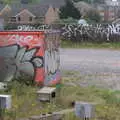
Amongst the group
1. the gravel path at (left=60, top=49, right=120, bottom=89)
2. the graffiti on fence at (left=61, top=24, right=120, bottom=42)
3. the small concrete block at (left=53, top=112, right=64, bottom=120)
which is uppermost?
the graffiti on fence at (left=61, top=24, right=120, bottom=42)

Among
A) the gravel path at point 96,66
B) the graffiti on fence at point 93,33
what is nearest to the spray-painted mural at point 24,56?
the gravel path at point 96,66

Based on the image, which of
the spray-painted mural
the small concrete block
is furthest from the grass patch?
the small concrete block

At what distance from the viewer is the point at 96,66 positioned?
19438 mm

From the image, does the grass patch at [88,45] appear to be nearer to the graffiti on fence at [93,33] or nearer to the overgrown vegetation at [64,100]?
the graffiti on fence at [93,33]

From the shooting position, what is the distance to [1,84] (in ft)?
40.6

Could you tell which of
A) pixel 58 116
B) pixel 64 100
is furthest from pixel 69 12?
pixel 58 116

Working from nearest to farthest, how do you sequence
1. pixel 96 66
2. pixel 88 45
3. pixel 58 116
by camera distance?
pixel 58 116 → pixel 96 66 → pixel 88 45

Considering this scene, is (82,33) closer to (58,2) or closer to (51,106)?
(51,106)

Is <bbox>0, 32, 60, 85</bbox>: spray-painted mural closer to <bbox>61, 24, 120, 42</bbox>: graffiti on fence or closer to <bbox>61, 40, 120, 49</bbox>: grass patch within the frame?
<bbox>61, 40, 120, 49</bbox>: grass patch

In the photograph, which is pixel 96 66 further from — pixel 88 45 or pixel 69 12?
pixel 69 12

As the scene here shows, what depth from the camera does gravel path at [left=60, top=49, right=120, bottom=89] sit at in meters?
15.2

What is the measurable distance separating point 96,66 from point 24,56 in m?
6.83

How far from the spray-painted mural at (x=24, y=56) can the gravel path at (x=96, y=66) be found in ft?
7.64

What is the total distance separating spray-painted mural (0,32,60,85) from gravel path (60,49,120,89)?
7.64ft
